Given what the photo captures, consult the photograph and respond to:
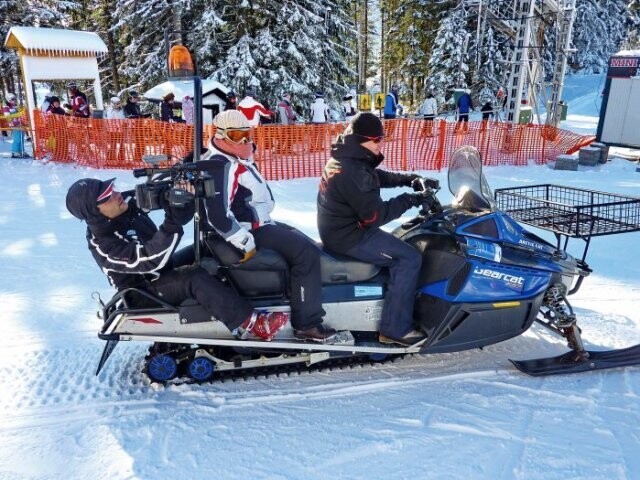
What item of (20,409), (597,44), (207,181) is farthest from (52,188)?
(597,44)

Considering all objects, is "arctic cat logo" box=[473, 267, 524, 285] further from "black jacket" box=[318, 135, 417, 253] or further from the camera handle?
the camera handle

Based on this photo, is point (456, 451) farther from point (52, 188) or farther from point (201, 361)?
point (52, 188)

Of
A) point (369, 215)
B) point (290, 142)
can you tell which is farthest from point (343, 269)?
point (290, 142)

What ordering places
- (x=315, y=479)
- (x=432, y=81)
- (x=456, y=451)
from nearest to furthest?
1. (x=315, y=479)
2. (x=456, y=451)
3. (x=432, y=81)

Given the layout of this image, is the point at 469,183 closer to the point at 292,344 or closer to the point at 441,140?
the point at 292,344

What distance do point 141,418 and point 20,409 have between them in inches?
31.0

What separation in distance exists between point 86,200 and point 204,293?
2.89ft

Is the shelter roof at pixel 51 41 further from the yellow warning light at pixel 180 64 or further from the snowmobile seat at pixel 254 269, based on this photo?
the snowmobile seat at pixel 254 269

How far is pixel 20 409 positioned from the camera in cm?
327

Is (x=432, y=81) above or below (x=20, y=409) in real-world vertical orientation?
Answer: above

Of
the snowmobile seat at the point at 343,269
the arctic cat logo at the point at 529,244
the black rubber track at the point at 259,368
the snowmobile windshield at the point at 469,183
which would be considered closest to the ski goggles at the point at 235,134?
the snowmobile seat at the point at 343,269

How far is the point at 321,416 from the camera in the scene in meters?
3.21

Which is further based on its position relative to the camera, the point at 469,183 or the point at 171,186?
the point at 469,183

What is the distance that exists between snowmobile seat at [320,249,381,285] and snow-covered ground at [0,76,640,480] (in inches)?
27.4
